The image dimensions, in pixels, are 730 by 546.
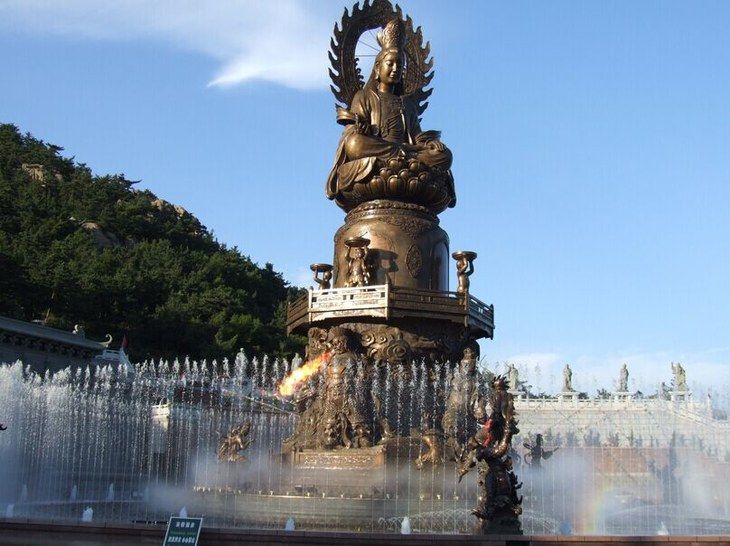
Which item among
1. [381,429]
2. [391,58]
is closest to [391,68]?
[391,58]

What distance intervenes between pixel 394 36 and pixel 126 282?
29.1 m

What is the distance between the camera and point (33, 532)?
10414mm

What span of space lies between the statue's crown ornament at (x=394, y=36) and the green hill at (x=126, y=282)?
25623 millimetres

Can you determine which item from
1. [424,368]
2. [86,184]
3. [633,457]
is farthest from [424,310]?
[86,184]

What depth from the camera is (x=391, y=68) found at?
917 inches

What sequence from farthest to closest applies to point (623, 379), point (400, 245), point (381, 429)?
point (623, 379) < point (400, 245) < point (381, 429)

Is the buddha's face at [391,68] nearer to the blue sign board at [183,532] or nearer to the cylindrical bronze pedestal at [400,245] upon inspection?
the cylindrical bronze pedestal at [400,245]

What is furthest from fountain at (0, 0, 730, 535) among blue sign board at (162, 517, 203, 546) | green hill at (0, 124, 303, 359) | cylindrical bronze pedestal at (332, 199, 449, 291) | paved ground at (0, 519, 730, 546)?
green hill at (0, 124, 303, 359)

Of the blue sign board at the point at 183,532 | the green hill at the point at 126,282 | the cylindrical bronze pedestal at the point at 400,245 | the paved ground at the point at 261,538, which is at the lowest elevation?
the paved ground at the point at 261,538

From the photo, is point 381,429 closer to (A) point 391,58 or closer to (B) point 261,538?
(B) point 261,538

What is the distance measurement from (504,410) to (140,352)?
37.1m

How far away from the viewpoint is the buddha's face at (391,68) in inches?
917

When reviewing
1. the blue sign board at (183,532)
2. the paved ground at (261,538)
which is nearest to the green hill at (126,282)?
the paved ground at (261,538)

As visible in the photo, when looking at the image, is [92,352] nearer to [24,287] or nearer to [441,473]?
[24,287]
